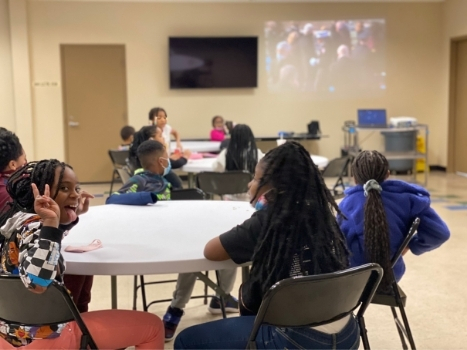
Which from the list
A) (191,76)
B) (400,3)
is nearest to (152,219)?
(191,76)

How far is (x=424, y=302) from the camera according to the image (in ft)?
11.3

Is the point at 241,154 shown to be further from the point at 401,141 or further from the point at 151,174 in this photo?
the point at 401,141

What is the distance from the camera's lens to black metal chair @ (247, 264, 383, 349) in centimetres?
155

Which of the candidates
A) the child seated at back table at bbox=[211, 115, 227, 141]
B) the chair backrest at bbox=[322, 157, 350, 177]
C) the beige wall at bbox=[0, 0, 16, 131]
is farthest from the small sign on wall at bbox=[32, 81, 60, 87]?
the chair backrest at bbox=[322, 157, 350, 177]

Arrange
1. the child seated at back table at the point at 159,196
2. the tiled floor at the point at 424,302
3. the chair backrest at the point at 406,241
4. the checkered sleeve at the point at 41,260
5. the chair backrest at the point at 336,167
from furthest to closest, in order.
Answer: the chair backrest at the point at 336,167
the tiled floor at the point at 424,302
the child seated at back table at the point at 159,196
the chair backrest at the point at 406,241
the checkered sleeve at the point at 41,260

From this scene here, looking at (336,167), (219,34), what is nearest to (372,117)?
(219,34)

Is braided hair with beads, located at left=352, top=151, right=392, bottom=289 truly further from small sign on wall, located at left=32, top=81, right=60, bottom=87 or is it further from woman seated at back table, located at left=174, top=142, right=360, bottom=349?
small sign on wall, located at left=32, top=81, right=60, bottom=87

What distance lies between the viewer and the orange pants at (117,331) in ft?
5.65

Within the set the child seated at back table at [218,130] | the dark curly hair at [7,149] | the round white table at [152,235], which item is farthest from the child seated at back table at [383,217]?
the child seated at back table at [218,130]

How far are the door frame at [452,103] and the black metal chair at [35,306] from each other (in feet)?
28.6

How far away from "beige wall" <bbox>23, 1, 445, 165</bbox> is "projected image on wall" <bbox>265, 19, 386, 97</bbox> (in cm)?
14

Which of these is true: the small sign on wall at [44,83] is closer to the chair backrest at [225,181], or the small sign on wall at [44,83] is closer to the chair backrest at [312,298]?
the chair backrest at [225,181]

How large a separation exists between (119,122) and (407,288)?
610 centimetres

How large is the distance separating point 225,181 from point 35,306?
97.1 inches
